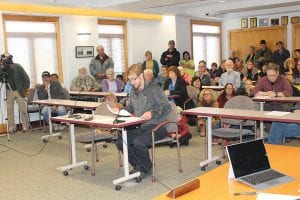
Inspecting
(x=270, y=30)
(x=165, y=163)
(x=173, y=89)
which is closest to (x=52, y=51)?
(x=173, y=89)

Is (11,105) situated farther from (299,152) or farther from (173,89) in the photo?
(299,152)

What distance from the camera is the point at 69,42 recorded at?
9.02 meters

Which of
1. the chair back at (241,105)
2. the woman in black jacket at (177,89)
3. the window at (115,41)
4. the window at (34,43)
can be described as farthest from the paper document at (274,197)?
the window at (115,41)

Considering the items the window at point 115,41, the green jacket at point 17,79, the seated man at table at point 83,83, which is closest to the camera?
the green jacket at point 17,79

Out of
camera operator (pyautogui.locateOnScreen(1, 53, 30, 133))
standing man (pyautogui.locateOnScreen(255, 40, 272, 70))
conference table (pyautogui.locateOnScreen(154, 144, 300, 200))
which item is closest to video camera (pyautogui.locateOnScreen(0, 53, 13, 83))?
camera operator (pyautogui.locateOnScreen(1, 53, 30, 133))

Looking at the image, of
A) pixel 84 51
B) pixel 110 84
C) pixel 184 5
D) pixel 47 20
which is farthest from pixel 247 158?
pixel 184 5

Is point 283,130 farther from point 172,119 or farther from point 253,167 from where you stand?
point 253,167

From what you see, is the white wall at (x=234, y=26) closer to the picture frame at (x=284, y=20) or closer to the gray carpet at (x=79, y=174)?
the picture frame at (x=284, y=20)

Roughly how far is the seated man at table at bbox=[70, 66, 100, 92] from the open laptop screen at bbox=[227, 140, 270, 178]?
266 inches

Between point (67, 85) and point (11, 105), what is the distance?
5.36 ft

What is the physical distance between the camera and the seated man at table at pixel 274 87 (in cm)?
546

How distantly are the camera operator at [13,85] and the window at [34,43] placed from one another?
2.16 ft

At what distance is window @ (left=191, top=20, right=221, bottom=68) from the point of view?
12.5m

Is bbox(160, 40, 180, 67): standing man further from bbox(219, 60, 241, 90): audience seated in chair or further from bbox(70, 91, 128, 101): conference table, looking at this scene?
bbox(219, 60, 241, 90): audience seated in chair
